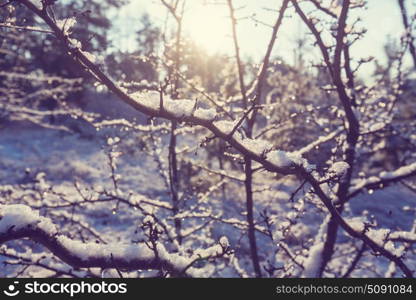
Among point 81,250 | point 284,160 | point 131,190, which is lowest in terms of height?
point 81,250

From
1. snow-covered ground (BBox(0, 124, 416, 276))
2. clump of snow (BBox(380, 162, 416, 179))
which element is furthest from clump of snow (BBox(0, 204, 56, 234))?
snow-covered ground (BBox(0, 124, 416, 276))

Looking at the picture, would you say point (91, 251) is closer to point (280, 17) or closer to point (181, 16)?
point (280, 17)

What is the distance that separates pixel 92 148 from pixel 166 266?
19235mm

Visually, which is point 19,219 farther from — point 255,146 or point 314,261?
point 314,261

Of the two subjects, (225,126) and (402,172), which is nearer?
(225,126)

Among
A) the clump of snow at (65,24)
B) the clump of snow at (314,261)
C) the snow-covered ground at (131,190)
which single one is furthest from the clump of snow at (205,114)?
the snow-covered ground at (131,190)

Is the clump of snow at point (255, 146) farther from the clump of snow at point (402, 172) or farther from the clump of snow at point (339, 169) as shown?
the clump of snow at point (402, 172)

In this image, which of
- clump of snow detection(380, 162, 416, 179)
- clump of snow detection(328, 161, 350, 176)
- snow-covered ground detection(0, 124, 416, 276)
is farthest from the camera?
snow-covered ground detection(0, 124, 416, 276)

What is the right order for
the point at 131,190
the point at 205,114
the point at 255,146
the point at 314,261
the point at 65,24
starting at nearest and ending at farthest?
1. the point at 65,24
2. the point at 205,114
3. the point at 255,146
4. the point at 314,261
5. the point at 131,190

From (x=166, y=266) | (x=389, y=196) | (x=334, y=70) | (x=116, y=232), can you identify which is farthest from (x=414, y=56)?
(x=389, y=196)

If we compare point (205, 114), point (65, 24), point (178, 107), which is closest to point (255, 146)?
point (205, 114)

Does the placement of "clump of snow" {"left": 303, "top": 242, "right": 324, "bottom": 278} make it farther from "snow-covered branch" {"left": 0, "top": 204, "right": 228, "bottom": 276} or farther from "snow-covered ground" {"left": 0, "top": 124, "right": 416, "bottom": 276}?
"snow-covered ground" {"left": 0, "top": 124, "right": 416, "bottom": 276}

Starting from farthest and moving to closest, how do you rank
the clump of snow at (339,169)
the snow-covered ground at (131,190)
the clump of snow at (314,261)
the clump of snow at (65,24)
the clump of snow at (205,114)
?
the snow-covered ground at (131,190), the clump of snow at (314,261), the clump of snow at (339,169), the clump of snow at (205,114), the clump of snow at (65,24)

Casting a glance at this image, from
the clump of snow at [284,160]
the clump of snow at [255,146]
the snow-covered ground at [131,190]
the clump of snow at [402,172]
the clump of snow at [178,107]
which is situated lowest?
the clump of snow at [284,160]
